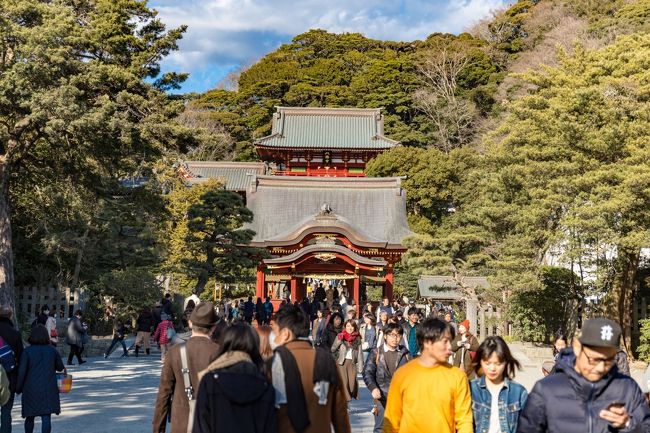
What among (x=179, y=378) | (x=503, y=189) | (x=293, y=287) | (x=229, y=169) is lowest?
(x=179, y=378)

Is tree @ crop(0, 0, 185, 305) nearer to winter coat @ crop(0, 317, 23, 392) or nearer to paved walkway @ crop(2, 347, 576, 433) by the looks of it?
paved walkway @ crop(2, 347, 576, 433)

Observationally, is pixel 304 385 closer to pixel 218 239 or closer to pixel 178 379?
pixel 178 379

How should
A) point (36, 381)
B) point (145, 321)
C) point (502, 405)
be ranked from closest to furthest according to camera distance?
point (502, 405) < point (36, 381) < point (145, 321)

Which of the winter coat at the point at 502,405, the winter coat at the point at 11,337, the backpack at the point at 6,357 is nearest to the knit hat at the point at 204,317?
the winter coat at the point at 502,405

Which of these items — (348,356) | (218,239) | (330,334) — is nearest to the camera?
(348,356)

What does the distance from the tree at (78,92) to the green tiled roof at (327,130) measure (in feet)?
88.6

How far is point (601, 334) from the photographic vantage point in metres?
3.20

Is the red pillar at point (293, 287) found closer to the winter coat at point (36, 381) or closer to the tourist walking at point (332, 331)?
the tourist walking at point (332, 331)

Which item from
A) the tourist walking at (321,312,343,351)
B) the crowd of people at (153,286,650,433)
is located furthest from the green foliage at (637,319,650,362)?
the crowd of people at (153,286,650,433)

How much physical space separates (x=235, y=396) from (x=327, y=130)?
136 ft

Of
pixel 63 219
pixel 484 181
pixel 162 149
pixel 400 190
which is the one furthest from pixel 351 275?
pixel 162 149

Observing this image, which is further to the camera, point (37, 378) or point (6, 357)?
point (6, 357)

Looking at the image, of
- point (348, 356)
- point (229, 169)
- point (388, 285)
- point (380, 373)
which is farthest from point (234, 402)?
point (229, 169)

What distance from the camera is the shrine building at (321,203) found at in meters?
28.6
